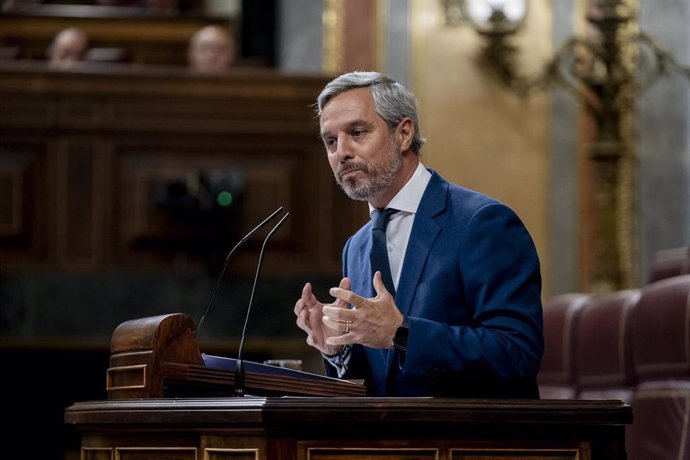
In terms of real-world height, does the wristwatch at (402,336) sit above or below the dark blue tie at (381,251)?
below

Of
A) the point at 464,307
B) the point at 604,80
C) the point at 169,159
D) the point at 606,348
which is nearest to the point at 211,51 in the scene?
the point at 169,159

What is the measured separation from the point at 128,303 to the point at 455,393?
4.02 m

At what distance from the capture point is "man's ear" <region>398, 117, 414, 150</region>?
265 centimetres

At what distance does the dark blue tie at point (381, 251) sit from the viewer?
102 inches

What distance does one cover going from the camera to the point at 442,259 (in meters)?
2.52

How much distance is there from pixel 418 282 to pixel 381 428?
502mm

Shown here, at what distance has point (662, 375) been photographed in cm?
366

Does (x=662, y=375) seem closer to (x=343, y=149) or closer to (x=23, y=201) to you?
(x=343, y=149)

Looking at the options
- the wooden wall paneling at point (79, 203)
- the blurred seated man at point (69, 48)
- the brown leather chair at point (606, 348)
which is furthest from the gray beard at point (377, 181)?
the blurred seated man at point (69, 48)

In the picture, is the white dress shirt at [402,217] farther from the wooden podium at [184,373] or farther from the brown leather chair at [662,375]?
the brown leather chair at [662,375]

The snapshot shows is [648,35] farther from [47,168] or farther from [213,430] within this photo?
[213,430]

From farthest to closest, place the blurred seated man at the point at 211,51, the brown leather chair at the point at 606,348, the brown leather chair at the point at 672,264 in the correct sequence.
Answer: the blurred seated man at the point at 211,51 → the brown leather chair at the point at 672,264 → the brown leather chair at the point at 606,348

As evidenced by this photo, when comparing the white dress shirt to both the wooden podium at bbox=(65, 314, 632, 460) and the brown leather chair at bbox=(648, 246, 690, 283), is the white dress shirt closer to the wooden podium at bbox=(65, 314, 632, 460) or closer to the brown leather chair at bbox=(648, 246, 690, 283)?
the wooden podium at bbox=(65, 314, 632, 460)

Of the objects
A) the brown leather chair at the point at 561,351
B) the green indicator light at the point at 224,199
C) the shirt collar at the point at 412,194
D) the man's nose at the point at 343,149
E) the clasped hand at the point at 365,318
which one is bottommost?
the brown leather chair at the point at 561,351
